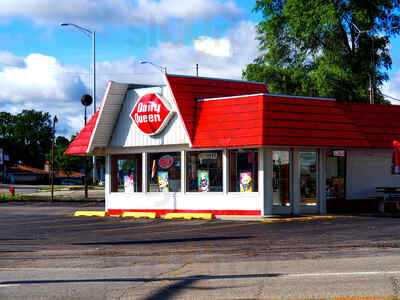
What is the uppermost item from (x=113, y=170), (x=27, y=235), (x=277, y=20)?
(x=277, y=20)

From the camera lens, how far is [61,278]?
1180cm

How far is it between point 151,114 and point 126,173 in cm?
317

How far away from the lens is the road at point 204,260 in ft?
33.6

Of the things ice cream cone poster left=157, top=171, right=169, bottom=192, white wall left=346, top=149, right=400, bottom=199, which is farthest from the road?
white wall left=346, top=149, right=400, bottom=199

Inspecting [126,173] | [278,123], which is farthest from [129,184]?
[278,123]

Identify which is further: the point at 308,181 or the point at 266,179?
the point at 308,181

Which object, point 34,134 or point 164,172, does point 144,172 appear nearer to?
point 164,172

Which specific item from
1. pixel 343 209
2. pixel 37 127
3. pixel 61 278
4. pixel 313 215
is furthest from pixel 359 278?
pixel 37 127

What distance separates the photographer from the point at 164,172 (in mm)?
27312

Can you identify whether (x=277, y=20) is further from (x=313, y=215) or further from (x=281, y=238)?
(x=281, y=238)

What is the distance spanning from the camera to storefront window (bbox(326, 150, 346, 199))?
26891mm

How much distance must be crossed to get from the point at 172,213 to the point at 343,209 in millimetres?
6406

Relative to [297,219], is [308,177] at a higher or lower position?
higher

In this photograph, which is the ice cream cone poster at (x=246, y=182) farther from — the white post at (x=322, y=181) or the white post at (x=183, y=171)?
the white post at (x=322, y=181)
